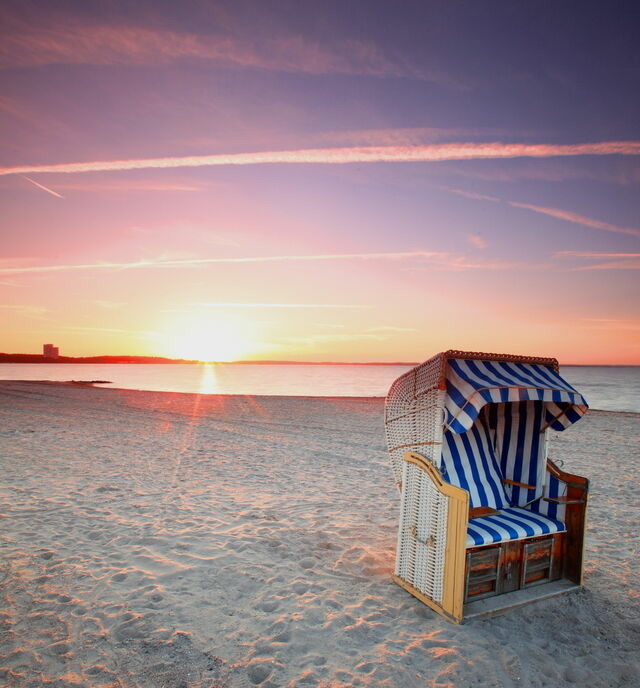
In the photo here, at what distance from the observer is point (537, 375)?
491 cm

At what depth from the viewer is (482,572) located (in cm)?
444

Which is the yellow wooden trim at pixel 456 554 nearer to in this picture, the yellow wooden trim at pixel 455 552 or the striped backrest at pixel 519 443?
the yellow wooden trim at pixel 455 552

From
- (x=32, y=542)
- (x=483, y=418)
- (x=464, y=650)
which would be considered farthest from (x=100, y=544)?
(x=483, y=418)

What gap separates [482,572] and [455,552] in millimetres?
547

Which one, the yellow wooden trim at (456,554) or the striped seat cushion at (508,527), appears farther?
the striped seat cushion at (508,527)

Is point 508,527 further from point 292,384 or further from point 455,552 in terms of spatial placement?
point 292,384

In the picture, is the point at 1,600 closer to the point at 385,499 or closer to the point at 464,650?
the point at 464,650

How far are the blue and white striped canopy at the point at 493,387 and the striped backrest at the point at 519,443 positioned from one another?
0.58m

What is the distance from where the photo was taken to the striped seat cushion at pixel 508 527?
4301 mm

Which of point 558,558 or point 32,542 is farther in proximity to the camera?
point 32,542

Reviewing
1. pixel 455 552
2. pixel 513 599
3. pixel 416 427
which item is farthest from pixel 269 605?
pixel 513 599

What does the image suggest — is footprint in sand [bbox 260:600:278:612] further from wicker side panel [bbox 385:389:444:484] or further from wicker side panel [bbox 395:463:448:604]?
wicker side panel [bbox 385:389:444:484]

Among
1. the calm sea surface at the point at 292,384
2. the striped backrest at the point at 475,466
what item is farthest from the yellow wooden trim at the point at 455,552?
the calm sea surface at the point at 292,384

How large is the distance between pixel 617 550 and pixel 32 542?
24.2 feet
